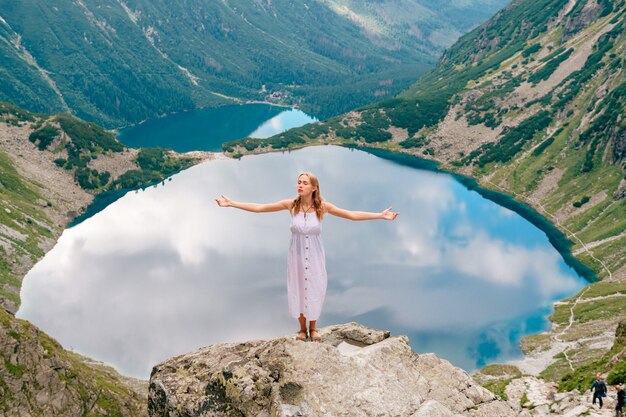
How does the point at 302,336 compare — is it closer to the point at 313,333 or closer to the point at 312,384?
the point at 313,333

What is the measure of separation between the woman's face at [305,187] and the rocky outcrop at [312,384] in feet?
17.2

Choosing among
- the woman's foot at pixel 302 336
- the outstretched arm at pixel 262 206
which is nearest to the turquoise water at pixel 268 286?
the woman's foot at pixel 302 336

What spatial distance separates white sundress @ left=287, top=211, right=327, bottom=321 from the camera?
20562 mm

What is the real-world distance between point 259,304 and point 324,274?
11643cm

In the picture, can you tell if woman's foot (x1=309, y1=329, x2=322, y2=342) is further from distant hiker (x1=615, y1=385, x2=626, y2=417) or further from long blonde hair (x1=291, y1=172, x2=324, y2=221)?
distant hiker (x1=615, y1=385, x2=626, y2=417)

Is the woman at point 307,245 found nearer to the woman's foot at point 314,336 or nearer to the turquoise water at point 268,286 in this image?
the woman's foot at point 314,336

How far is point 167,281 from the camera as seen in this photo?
15225cm

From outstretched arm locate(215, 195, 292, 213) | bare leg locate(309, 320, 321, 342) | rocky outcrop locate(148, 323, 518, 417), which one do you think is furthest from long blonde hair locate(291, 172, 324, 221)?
rocky outcrop locate(148, 323, 518, 417)

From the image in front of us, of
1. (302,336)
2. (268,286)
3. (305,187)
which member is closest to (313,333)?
(302,336)

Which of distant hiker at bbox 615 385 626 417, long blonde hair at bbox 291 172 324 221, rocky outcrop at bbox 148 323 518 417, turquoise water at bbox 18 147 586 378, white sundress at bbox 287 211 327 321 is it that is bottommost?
rocky outcrop at bbox 148 323 518 417

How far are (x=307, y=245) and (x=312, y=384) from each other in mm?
4887

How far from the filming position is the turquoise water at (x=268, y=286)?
413ft

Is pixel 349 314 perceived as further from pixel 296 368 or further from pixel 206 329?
pixel 296 368

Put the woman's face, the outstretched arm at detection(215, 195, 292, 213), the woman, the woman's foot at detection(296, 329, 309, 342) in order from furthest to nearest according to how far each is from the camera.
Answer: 1. the woman's foot at detection(296, 329, 309, 342)
2. the outstretched arm at detection(215, 195, 292, 213)
3. the woman
4. the woman's face
